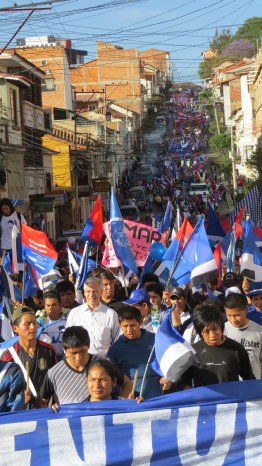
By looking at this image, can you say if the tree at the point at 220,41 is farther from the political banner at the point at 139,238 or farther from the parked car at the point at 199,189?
the political banner at the point at 139,238

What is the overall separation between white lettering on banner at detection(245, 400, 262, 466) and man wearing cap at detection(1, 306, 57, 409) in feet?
5.43

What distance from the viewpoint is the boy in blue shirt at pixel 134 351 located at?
6969 mm

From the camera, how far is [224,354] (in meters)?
6.66

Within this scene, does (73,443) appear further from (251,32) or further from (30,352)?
(251,32)

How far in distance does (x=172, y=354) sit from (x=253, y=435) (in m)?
0.79

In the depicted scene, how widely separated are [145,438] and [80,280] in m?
5.75

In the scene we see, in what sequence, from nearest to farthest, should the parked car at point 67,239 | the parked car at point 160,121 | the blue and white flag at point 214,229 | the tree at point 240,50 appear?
the blue and white flag at point 214,229
the parked car at point 67,239
the parked car at point 160,121
the tree at point 240,50

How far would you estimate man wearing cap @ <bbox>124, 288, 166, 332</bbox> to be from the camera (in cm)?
877

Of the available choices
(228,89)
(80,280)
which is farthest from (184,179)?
(80,280)

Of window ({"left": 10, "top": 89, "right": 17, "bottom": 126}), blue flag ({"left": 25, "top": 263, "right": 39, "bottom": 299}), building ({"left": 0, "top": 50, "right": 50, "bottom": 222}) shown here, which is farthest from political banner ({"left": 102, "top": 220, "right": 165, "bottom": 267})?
window ({"left": 10, "top": 89, "right": 17, "bottom": 126})

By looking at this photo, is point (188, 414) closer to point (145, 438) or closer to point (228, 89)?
point (145, 438)

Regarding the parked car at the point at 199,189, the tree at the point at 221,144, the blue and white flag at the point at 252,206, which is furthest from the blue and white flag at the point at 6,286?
the tree at the point at 221,144

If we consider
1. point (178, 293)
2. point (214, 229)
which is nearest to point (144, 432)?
point (178, 293)

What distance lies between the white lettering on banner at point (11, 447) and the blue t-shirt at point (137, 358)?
123 centimetres
